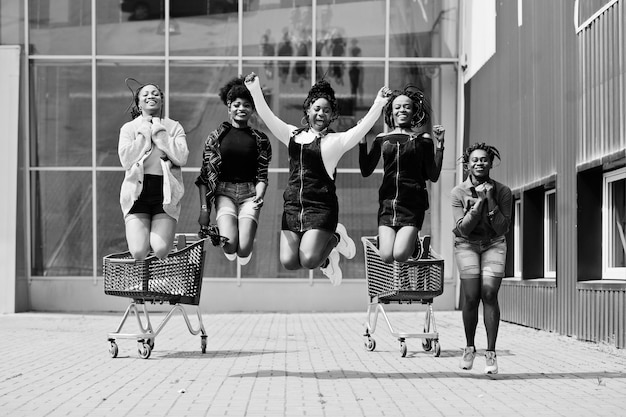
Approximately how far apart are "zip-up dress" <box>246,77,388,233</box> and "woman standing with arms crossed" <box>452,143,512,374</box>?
1.52 meters

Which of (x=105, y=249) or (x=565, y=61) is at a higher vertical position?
(x=565, y=61)

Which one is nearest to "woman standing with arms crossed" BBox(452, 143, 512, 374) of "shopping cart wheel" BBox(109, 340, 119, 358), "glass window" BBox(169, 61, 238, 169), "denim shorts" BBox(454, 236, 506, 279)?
"denim shorts" BBox(454, 236, 506, 279)

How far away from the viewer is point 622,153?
13.5 m

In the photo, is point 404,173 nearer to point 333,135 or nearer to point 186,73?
point 333,135

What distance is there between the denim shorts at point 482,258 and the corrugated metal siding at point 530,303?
19.6 ft

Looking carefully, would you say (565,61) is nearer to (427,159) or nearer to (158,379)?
(427,159)

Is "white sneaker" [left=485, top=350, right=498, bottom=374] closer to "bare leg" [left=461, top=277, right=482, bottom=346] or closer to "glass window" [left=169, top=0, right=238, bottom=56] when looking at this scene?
"bare leg" [left=461, top=277, right=482, bottom=346]

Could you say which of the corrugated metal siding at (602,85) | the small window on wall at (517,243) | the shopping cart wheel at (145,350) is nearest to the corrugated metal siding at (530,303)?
the small window on wall at (517,243)

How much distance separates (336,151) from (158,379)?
2630 mm

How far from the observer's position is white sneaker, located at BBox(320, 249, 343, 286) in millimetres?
10227

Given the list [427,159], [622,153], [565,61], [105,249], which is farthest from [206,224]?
[105,249]

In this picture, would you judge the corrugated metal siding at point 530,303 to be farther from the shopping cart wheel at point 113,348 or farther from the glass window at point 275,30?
the glass window at point 275,30

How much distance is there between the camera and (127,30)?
24.3 meters

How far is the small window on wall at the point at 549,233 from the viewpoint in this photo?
18.1 meters
